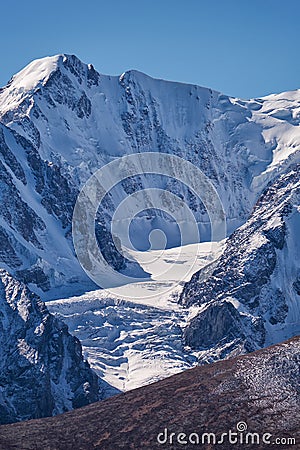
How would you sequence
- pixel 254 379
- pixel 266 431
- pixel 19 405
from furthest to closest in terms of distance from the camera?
pixel 19 405 → pixel 254 379 → pixel 266 431

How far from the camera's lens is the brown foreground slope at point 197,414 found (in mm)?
108500

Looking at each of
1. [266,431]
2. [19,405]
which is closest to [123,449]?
[266,431]

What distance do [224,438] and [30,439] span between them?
18.5 metres

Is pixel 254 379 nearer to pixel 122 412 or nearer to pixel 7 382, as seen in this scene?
pixel 122 412

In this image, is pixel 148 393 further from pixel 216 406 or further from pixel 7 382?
pixel 7 382

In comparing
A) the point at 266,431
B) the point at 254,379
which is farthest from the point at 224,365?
the point at 266,431

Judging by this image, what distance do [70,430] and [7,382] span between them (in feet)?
275

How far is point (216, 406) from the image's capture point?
369ft

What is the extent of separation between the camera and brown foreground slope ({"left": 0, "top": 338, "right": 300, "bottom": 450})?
10850 centimetres

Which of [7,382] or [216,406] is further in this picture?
[7,382]

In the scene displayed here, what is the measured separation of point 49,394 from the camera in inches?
7849

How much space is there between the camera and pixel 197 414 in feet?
368

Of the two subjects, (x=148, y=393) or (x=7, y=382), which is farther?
(x=7, y=382)

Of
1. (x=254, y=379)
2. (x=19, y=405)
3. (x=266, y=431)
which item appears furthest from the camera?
(x=19, y=405)
